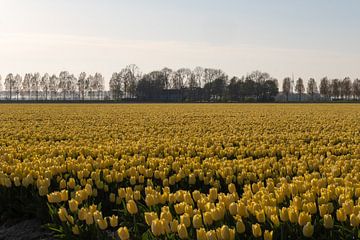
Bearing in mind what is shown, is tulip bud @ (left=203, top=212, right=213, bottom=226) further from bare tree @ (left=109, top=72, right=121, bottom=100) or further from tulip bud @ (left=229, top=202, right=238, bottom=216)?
bare tree @ (left=109, top=72, right=121, bottom=100)

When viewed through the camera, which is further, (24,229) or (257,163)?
(257,163)

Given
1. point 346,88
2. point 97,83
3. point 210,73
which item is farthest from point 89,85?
point 346,88

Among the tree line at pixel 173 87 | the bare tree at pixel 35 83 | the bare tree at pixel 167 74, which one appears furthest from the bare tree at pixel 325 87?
the bare tree at pixel 35 83

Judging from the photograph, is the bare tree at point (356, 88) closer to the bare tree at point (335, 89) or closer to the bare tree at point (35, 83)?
the bare tree at point (335, 89)

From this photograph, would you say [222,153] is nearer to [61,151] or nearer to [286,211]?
[61,151]

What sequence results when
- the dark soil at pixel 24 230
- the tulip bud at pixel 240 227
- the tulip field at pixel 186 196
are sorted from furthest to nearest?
the dark soil at pixel 24 230
the tulip field at pixel 186 196
the tulip bud at pixel 240 227

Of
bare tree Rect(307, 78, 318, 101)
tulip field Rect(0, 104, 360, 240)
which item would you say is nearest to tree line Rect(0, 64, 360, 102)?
bare tree Rect(307, 78, 318, 101)

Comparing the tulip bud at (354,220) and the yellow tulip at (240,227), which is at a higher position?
the tulip bud at (354,220)

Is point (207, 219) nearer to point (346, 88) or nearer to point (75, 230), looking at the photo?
point (75, 230)

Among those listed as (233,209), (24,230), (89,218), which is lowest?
(24,230)

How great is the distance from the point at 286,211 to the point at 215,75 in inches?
4656

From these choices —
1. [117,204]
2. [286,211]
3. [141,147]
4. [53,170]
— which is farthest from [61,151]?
[286,211]

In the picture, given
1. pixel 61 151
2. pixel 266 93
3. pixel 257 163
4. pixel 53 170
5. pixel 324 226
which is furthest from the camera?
pixel 266 93

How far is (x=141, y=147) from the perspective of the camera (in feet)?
32.7
